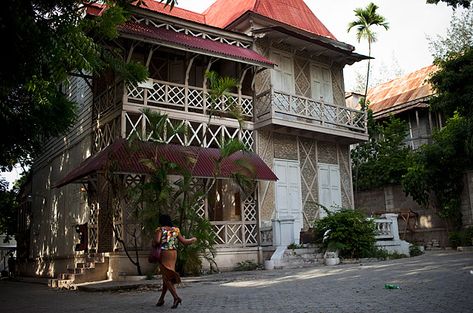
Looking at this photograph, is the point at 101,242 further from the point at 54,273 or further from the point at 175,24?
the point at 175,24

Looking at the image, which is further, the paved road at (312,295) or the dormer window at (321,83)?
the dormer window at (321,83)

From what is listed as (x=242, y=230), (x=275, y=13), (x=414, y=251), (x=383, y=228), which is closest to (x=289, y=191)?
(x=242, y=230)

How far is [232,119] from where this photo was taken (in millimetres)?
15695

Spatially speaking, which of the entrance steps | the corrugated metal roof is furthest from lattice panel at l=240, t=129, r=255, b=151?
the corrugated metal roof

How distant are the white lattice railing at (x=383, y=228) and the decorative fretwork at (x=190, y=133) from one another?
4991 mm

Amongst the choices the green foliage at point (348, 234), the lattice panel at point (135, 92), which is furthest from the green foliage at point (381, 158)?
the lattice panel at point (135, 92)

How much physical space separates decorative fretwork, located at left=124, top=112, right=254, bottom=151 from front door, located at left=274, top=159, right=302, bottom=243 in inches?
57.4

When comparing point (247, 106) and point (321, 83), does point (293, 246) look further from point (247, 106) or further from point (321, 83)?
point (321, 83)

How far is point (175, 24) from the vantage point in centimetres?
1516

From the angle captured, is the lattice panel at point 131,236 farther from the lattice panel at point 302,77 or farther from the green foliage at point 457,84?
the green foliage at point 457,84

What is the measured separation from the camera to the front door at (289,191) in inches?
635

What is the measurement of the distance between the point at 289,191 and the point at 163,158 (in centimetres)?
600

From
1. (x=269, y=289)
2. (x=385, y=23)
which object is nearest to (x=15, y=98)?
(x=269, y=289)

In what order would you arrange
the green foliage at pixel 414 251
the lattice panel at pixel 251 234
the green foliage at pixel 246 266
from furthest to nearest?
the green foliage at pixel 414 251 → the lattice panel at pixel 251 234 → the green foliage at pixel 246 266
